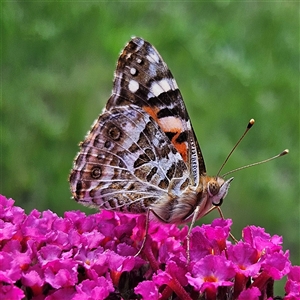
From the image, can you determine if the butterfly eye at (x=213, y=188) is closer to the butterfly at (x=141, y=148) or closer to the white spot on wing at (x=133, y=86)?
the butterfly at (x=141, y=148)

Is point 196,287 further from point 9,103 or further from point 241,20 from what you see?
point 241,20

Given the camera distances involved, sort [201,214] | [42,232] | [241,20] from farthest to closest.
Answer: [241,20] → [201,214] → [42,232]

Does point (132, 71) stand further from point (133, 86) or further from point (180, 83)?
point (180, 83)

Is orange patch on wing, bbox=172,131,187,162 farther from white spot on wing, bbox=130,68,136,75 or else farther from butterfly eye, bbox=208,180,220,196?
white spot on wing, bbox=130,68,136,75

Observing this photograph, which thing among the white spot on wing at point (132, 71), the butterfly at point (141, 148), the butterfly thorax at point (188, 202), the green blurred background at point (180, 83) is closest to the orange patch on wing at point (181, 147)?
the butterfly at point (141, 148)

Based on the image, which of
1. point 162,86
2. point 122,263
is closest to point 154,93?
point 162,86

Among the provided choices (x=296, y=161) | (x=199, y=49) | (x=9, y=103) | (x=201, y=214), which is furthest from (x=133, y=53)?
(x=296, y=161)
